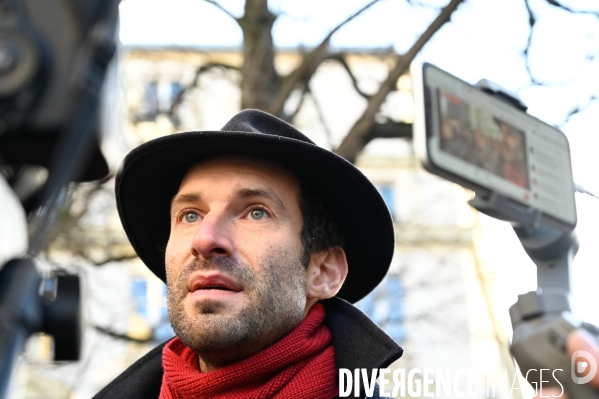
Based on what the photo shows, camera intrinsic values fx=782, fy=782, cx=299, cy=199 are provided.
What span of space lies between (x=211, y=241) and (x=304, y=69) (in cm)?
427

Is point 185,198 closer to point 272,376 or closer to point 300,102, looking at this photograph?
point 272,376

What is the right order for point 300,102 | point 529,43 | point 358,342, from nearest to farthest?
point 358,342 → point 529,43 → point 300,102

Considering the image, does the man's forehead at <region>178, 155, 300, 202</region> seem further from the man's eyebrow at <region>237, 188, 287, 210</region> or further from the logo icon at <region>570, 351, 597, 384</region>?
the logo icon at <region>570, 351, 597, 384</region>

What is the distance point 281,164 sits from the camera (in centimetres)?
276

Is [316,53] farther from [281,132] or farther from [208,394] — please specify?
Answer: [208,394]

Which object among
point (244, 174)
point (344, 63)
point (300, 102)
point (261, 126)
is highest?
point (344, 63)

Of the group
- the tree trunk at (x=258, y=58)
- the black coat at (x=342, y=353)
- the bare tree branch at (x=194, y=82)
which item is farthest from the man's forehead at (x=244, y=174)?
the bare tree branch at (x=194, y=82)

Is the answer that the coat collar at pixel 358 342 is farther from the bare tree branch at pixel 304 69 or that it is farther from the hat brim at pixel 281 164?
the bare tree branch at pixel 304 69

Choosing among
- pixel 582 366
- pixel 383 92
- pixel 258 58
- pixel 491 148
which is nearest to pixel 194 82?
pixel 258 58

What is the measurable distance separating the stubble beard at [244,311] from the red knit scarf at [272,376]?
0.06 metres

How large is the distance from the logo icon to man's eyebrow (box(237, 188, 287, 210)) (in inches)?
59.0

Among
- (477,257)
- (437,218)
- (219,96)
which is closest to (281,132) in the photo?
(219,96)

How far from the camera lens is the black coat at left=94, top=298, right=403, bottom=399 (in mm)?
2447

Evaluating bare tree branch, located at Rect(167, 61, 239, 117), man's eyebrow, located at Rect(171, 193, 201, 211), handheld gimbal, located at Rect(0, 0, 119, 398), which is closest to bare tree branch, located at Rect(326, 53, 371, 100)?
bare tree branch, located at Rect(167, 61, 239, 117)
